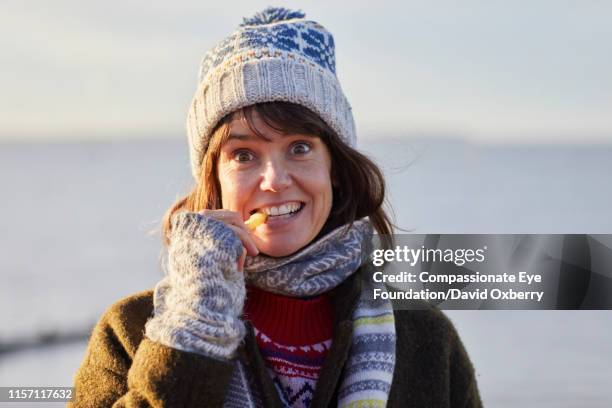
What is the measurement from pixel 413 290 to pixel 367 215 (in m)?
0.26

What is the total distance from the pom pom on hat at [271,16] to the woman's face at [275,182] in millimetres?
305

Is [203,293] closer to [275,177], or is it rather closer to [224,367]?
[224,367]

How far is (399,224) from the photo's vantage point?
15.0 ft

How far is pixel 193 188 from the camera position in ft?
9.75

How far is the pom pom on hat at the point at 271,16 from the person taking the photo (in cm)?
291

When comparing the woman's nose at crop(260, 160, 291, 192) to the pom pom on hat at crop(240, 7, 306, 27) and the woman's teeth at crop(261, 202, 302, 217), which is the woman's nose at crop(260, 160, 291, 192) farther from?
the pom pom on hat at crop(240, 7, 306, 27)

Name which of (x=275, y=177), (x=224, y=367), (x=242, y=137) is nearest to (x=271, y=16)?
(x=242, y=137)

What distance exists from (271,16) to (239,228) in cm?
62

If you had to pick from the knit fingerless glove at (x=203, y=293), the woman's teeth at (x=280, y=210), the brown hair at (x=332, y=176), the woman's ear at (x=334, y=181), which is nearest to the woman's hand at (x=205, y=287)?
the knit fingerless glove at (x=203, y=293)

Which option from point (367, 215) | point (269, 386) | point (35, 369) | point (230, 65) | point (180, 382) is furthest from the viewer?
point (35, 369)

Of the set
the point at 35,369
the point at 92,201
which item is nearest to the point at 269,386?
the point at 35,369

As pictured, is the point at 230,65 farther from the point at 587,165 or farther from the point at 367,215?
the point at 587,165

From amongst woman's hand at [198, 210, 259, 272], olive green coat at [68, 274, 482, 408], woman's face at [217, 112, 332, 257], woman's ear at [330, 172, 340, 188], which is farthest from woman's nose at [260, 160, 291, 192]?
olive green coat at [68, 274, 482, 408]

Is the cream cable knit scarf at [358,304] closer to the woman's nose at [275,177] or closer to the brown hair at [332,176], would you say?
the brown hair at [332,176]
